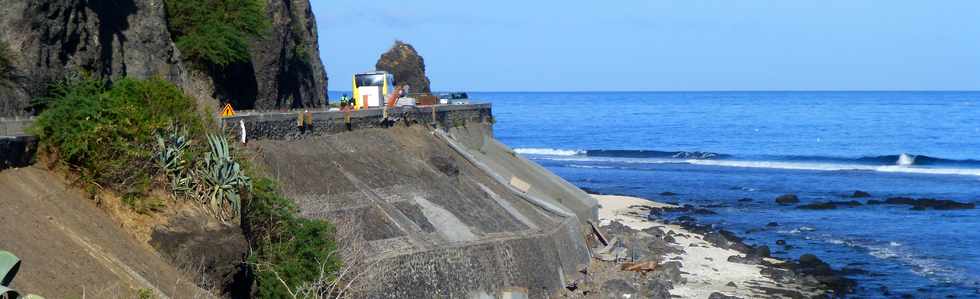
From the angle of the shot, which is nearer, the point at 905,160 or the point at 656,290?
the point at 656,290

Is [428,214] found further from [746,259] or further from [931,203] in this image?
[931,203]

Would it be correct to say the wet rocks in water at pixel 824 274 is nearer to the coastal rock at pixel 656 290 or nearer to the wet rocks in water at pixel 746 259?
the wet rocks in water at pixel 746 259

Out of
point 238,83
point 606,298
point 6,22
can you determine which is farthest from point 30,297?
point 238,83

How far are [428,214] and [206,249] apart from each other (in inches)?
386

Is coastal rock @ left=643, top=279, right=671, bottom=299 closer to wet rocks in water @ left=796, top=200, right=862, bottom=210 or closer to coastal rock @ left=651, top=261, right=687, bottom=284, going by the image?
coastal rock @ left=651, top=261, right=687, bottom=284

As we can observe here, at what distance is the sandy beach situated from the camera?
3362cm

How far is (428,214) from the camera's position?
29047 mm

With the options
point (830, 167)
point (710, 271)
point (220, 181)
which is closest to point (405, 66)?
point (830, 167)

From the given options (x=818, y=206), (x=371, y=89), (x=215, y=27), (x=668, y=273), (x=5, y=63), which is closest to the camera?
(x=5, y=63)

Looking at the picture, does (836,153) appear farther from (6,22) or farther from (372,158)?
(6,22)

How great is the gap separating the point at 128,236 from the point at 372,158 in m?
13.4

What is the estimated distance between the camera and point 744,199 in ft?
202

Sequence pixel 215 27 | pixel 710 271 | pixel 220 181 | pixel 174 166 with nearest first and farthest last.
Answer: pixel 174 166
pixel 220 181
pixel 710 271
pixel 215 27

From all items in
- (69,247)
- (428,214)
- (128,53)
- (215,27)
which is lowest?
(428,214)
